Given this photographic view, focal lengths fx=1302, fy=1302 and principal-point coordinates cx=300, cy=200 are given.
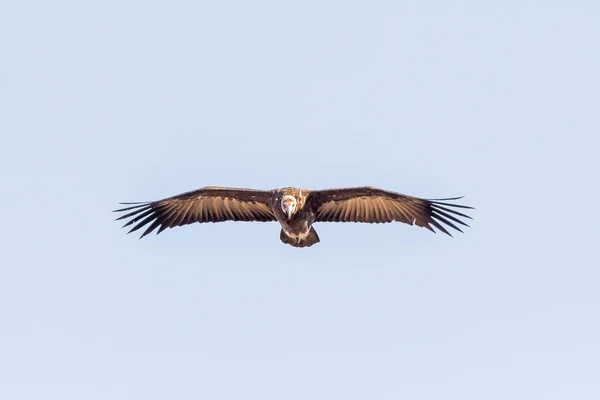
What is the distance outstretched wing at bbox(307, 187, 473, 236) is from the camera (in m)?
30.0

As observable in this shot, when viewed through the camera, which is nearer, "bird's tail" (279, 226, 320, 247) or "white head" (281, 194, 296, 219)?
"white head" (281, 194, 296, 219)

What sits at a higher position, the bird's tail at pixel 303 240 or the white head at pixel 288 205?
the white head at pixel 288 205

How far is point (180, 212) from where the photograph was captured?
31.5 meters

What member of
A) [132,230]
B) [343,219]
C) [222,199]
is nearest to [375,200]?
[343,219]

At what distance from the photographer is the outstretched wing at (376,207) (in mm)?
29984

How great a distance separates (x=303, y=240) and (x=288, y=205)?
1229 millimetres

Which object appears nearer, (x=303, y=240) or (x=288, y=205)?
(x=288, y=205)

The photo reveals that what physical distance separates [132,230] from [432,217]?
23.4 feet

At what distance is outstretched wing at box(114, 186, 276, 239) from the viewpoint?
30.9 m

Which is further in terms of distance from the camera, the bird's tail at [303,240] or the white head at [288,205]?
the bird's tail at [303,240]

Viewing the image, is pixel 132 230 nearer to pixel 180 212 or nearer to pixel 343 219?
pixel 180 212

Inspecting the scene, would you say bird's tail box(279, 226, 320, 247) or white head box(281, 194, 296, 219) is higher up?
white head box(281, 194, 296, 219)

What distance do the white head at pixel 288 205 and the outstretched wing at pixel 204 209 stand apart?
1.02 metres

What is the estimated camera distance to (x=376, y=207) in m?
30.8
